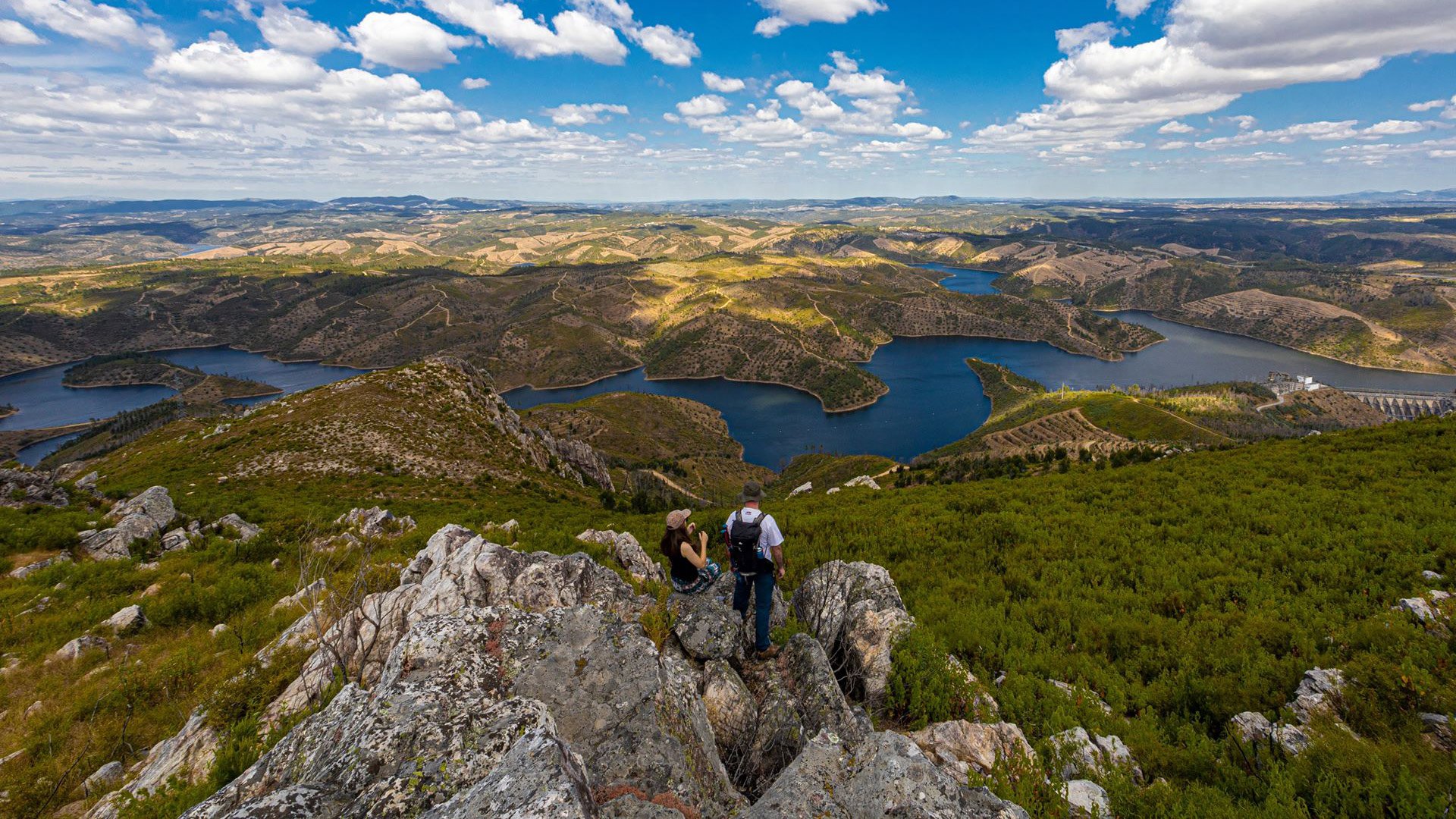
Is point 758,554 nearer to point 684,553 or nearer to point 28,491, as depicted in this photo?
point 684,553

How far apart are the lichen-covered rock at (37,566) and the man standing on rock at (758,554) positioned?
23.5m

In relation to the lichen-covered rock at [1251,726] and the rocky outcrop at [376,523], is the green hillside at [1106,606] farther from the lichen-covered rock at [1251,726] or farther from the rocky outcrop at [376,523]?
the rocky outcrop at [376,523]

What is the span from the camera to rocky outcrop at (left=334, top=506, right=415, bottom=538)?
927 inches

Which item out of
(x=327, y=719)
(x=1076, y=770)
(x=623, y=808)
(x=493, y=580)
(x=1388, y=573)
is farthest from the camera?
(x=1388, y=573)

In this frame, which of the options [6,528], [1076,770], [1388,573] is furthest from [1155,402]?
[6,528]

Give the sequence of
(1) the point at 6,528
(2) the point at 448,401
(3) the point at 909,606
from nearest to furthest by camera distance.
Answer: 1. (3) the point at 909,606
2. (1) the point at 6,528
3. (2) the point at 448,401

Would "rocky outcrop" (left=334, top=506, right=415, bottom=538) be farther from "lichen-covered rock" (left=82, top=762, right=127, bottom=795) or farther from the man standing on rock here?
the man standing on rock

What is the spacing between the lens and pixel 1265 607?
13625 millimetres

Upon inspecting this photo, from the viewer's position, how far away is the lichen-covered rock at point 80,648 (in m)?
12.6

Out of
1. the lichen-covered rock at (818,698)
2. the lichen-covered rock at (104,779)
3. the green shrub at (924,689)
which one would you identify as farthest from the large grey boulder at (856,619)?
the lichen-covered rock at (104,779)

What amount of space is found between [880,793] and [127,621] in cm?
1967

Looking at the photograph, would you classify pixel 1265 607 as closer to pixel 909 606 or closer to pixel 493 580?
pixel 909 606

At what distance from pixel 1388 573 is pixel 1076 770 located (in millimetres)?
13298

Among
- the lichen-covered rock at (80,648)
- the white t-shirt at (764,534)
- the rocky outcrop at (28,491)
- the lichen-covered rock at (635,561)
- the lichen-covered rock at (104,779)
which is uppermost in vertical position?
the white t-shirt at (764,534)
